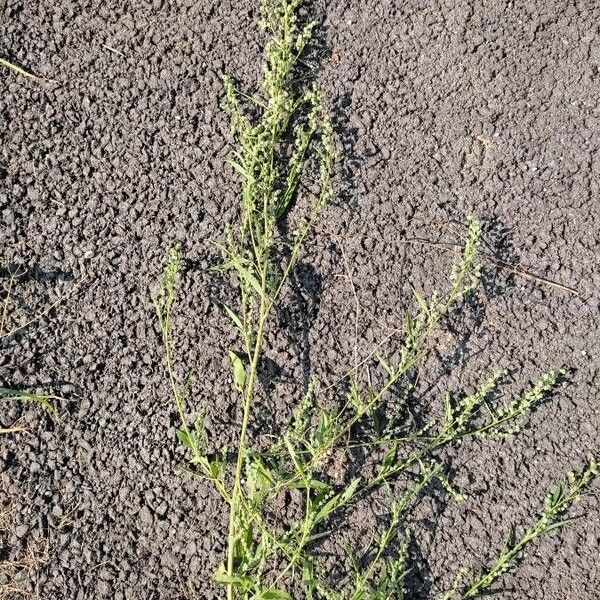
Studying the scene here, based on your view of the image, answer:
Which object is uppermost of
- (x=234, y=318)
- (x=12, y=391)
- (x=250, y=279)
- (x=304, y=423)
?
(x=250, y=279)

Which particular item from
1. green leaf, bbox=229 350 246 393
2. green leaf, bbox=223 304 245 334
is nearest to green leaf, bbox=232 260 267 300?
green leaf, bbox=223 304 245 334

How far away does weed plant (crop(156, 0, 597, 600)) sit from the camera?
245 cm

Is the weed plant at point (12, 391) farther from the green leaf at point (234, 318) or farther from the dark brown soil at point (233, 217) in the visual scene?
the green leaf at point (234, 318)

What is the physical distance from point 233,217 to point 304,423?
73 centimetres

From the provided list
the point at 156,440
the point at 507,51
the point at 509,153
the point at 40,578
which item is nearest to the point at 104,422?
the point at 156,440

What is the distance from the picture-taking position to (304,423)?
250 centimetres

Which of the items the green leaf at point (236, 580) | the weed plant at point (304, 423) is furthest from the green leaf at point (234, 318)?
the green leaf at point (236, 580)

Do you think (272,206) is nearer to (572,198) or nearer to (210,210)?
(210,210)

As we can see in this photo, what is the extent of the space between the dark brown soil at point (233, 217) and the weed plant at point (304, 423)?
0.06 m

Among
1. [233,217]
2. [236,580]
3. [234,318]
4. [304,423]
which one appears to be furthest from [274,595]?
[233,217]

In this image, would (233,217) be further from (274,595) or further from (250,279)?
(274,595)

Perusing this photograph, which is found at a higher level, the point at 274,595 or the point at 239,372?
the point at 239,372

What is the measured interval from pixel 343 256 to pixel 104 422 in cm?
94

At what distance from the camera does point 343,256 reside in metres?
2.74
